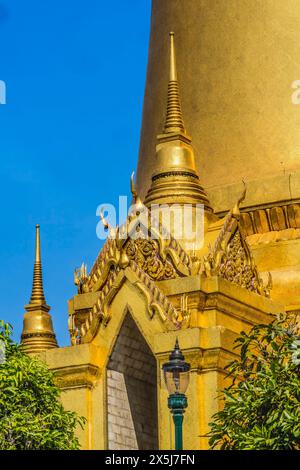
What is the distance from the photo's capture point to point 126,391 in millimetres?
24312

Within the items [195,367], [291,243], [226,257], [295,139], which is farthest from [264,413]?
[295,139]

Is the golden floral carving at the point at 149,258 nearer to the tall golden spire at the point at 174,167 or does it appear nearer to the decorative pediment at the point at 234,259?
the decorative pediment at the point at 234,259

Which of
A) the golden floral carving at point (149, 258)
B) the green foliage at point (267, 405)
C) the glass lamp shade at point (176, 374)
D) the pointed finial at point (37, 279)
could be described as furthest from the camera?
the pointed finial at point (37, 279)

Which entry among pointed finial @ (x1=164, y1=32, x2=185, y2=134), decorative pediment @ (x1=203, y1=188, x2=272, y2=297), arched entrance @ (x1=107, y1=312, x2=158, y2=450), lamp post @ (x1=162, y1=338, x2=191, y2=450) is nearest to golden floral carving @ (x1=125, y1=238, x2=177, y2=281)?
decorative pediment @ (x1=203, y1=188, x2=272, y2=297)

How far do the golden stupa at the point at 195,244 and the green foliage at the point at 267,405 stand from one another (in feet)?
7.79

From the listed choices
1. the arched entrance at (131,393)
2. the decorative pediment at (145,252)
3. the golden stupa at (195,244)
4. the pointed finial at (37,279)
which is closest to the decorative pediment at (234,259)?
the golden stupa at (195,244)

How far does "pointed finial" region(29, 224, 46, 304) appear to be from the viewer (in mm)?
28219

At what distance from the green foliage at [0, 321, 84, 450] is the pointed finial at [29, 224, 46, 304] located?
5.96 metres

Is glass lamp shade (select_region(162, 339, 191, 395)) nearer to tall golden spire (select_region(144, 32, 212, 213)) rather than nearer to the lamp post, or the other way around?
the lamp post

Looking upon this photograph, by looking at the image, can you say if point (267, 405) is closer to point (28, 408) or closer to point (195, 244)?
point (28, 408)

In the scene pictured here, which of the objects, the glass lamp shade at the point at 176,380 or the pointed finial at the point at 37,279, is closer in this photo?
the glass lamp shade at the point at 176,380

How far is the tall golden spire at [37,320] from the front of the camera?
2830cm

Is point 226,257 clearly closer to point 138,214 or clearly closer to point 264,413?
point 138,214

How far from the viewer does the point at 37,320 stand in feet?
93.4
